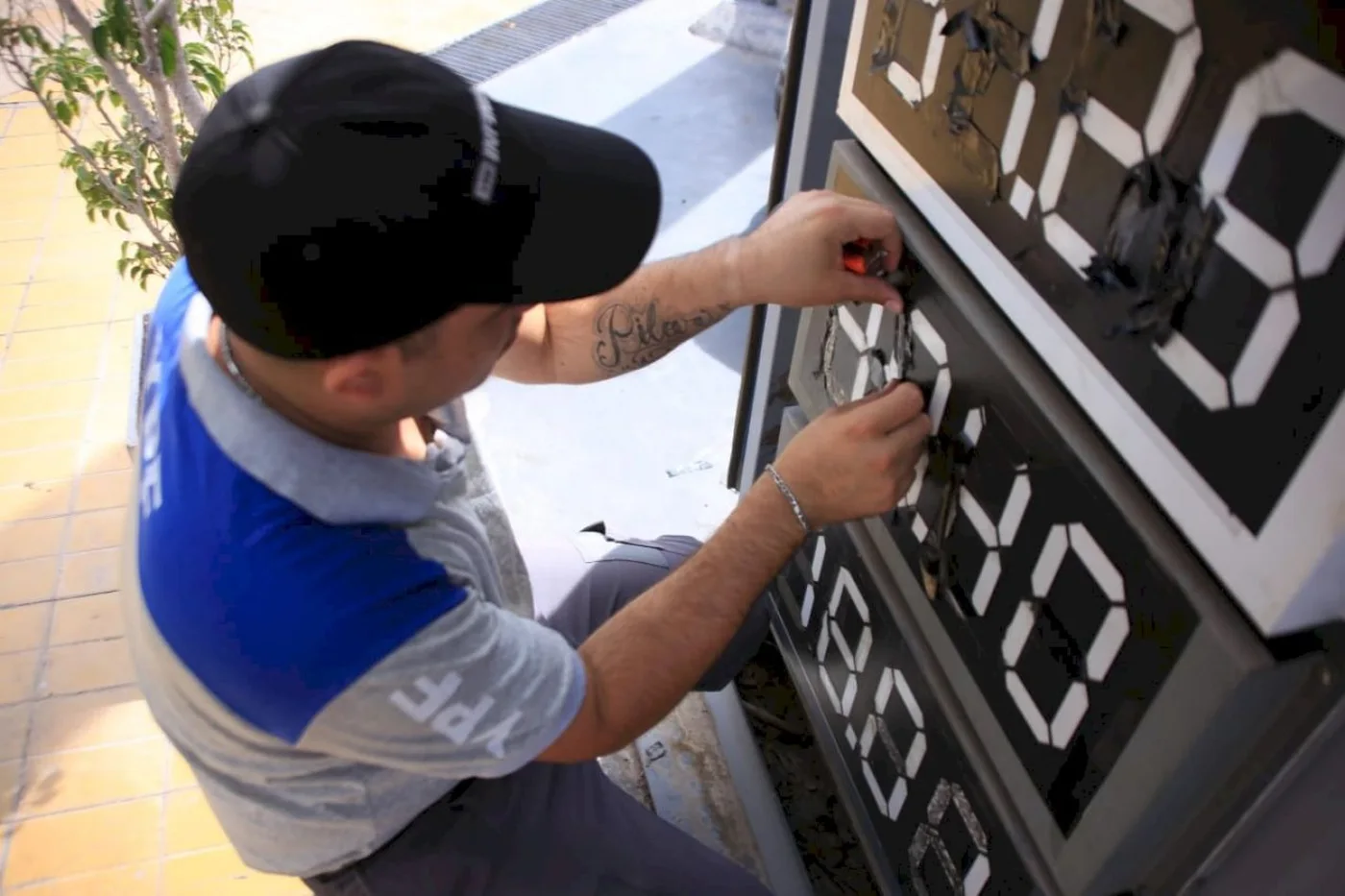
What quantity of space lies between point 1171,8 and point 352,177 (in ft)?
1.56

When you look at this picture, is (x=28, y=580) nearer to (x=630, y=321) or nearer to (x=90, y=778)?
(x=90, y=778)

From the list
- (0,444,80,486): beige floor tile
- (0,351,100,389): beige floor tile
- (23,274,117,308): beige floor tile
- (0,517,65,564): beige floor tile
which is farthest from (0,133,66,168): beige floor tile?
(0,517,65,564): beige floor tile

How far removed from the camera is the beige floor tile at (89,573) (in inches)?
73.0

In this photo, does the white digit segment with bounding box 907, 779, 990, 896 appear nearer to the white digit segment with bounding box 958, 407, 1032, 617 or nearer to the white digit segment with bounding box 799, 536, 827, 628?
the white digit segment with bounding box 958, 407, 1032, 617

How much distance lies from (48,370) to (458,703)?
206 cm

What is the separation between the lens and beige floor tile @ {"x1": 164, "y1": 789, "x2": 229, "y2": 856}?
1499mm

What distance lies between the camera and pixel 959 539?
2.65ft

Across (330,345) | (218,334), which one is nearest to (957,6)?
(330,345)

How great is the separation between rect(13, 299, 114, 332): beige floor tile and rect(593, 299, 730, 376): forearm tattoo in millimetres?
1833

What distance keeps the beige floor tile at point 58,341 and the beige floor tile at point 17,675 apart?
35.1 inches

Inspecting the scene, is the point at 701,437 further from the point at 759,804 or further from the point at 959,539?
the point at 959,539

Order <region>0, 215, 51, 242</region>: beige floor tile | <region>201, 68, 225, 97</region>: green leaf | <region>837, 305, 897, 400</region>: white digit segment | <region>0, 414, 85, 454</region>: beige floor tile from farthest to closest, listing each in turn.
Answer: <region>0, 215, 51, 242</region>: beige floor tile → <region>0, 414, 85, 454</region>: beige floor tile → <region>201, 68, 225, 97</region>: green leaf → <region>837, 305, 897, 400</region>: white digit segment

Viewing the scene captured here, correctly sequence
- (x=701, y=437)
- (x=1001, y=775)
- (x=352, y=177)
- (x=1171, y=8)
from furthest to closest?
(x=701, y=437) < (x=1001, y=775) < (x=352, y=177) < (x=1171, y=8)

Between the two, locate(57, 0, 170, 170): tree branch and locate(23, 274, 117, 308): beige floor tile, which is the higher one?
locate(57, 0, 170, 170): tree branch
